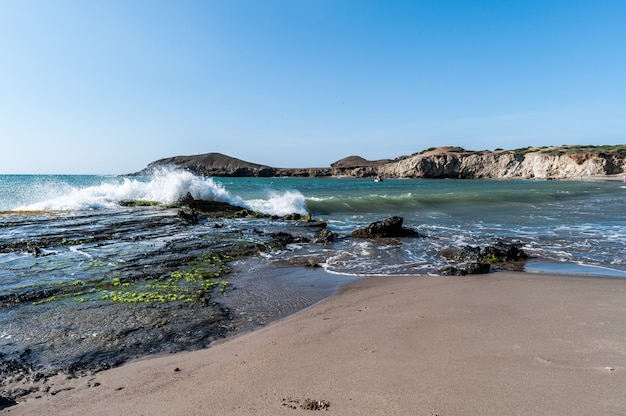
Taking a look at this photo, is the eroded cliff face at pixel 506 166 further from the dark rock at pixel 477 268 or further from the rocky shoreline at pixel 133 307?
the dark rock at pixel 477 268

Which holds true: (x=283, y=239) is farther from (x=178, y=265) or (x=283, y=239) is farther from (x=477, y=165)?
(x=477, y=165)

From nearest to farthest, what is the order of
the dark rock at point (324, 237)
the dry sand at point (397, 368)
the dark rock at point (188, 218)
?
1. the dry sand at point (397, 368)
2. the dark rock at point (324, 237)
3. the dark rock at point (188, 218)

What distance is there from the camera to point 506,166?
89438 mm

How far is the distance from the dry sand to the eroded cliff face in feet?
280

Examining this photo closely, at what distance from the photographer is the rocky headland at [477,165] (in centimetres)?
7519

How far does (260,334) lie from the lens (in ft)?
16.1

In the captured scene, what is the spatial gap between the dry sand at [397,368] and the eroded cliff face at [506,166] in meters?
85.4

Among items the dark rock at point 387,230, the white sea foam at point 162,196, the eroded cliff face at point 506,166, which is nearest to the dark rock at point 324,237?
the dark rock at point 387,230

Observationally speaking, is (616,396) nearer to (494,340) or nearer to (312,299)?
(494,340)

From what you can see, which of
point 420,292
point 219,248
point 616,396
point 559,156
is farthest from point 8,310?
point 559,156

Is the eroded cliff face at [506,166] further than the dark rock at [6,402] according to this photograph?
Yes

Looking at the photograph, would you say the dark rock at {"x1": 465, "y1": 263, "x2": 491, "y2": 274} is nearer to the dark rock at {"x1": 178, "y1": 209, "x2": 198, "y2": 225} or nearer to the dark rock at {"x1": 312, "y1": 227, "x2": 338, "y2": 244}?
the dark rock at {"x1": 312, "y1": 227, "x2": 338, "y2": 244}

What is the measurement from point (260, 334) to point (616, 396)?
3585 mm

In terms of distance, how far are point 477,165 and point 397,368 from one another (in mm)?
98113
